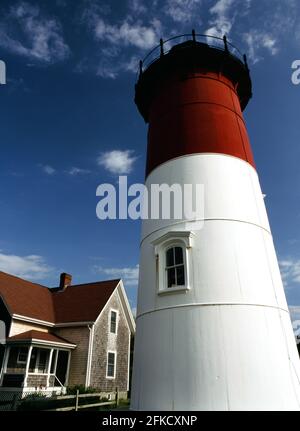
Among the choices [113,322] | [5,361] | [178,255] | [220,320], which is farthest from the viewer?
[113,322]

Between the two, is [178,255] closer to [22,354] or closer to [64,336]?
[22,354]

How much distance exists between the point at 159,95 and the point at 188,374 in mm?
8858

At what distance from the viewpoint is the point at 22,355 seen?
16.2 metres

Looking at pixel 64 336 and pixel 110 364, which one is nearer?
pixel 64 336

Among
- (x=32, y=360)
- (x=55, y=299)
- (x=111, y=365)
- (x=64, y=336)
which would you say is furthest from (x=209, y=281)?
(x=55, y=299)

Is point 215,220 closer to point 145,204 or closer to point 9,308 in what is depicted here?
point 145,204

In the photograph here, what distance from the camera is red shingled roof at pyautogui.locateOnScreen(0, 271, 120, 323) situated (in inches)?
701

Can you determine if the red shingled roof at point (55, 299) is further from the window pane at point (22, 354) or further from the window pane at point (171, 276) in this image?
the window pane at point (171, 276)

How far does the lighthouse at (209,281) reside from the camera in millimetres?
6504

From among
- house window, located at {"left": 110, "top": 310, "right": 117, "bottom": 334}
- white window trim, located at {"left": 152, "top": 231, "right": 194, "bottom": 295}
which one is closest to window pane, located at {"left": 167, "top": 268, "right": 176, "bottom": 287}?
white window trim, located at {"left": 152, "top": 231, "right": 194, "bottom": 295}

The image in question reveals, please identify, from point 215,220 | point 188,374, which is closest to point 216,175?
point 215,220

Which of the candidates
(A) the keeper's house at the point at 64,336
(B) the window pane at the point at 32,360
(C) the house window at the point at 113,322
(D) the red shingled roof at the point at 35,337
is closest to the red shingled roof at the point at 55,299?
(A) the keeper's house at the point at 64,336

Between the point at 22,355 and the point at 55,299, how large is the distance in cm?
538

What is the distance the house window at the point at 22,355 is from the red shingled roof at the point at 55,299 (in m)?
1.69
